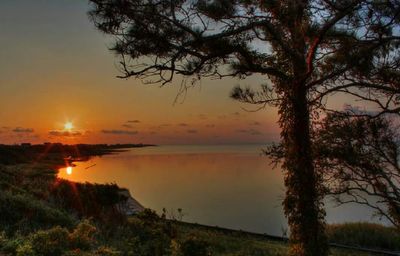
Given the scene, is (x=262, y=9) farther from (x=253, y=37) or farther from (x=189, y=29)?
(x=189, y=29)

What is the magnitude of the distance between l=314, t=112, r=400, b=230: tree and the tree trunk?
1466 mm

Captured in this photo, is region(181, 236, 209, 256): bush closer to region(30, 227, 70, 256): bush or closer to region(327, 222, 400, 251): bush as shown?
region(30, 227, 70, 256): bush

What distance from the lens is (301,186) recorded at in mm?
9906

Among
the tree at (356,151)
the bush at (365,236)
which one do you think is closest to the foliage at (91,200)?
the tree at (356,151)

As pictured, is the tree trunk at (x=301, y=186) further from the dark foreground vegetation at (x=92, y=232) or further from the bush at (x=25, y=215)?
the bush at (x=25, y=215)

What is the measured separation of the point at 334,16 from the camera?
28.7 ft

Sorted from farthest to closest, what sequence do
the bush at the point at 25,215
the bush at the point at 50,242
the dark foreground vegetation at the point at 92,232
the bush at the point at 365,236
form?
the bush at the point at 365,236, the bush at the point at 25,215, the dark foreground vegetation at the point at 92,232, the bush at the point at 50,242

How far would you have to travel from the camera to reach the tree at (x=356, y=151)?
11477mm

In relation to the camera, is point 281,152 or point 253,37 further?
point 281,152

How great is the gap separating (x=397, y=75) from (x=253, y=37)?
3.79 m

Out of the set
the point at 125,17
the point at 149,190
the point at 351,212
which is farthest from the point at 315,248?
the point at 149,190

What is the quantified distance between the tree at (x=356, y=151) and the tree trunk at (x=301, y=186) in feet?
4.81

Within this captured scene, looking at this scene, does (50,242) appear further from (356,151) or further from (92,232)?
Answer: (356,151)

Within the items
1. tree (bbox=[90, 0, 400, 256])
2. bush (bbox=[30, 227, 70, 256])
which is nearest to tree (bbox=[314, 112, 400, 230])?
tree (bbox=[90, 0, 400, 256])
